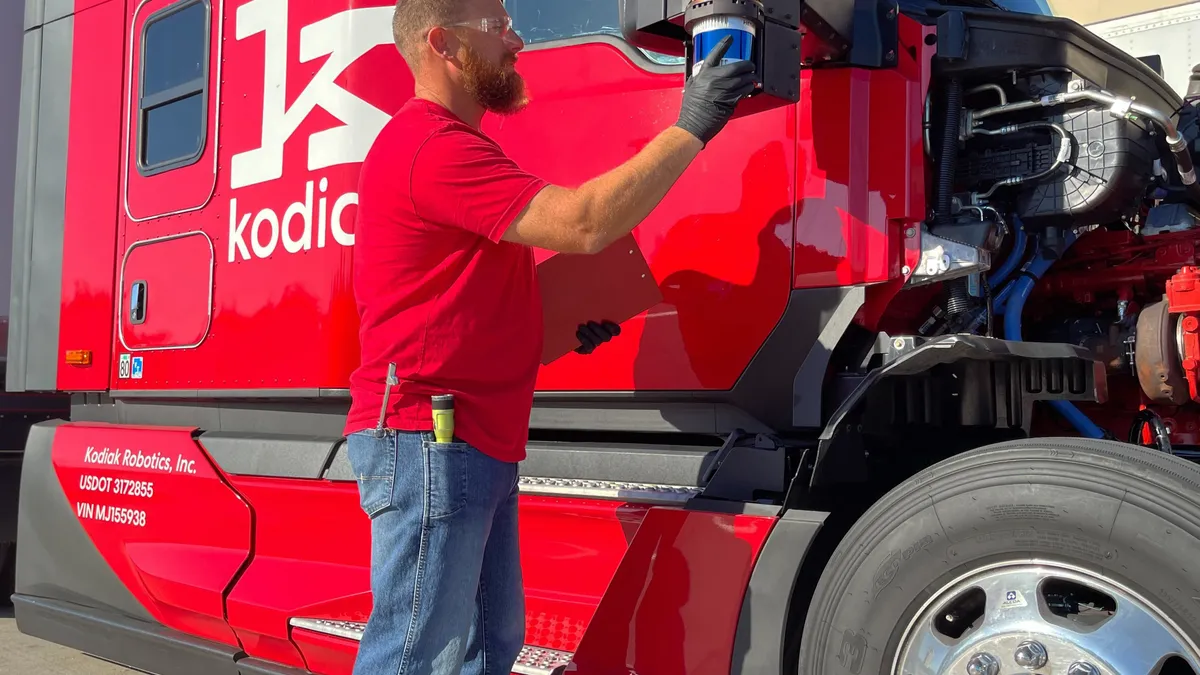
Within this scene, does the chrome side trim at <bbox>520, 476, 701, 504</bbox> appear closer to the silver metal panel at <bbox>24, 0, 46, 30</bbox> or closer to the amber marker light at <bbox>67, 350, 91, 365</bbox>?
the amber marker light at <bbox>67, 350, 91, 365</bbox>

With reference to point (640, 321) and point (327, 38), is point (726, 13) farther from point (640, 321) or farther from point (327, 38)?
point (327, 38)

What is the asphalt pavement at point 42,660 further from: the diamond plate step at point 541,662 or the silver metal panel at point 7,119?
the diamond plate step at point 541,662

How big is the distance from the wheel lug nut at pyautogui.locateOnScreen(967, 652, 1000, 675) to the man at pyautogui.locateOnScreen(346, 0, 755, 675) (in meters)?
0.99

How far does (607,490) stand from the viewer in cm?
271

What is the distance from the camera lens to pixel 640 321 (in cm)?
286

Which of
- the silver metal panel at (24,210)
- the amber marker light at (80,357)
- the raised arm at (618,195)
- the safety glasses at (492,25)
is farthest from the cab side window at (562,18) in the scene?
the silver metal panel at (24,210)

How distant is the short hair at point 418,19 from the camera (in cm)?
214

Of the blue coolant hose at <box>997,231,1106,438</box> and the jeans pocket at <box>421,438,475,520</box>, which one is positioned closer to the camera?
the jeans pocket at <box>421,438,475,520</box>

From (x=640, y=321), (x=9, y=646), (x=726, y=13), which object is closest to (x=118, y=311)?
(x=9, y=646)

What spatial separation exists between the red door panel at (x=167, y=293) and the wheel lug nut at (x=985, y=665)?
9.11 feet

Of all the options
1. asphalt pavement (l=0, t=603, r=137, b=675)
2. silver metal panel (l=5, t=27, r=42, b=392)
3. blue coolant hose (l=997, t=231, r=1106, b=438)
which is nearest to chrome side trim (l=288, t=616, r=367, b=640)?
asphalt pavement (l=0, t=603, r=137, b=675)

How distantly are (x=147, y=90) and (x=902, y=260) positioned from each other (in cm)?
295

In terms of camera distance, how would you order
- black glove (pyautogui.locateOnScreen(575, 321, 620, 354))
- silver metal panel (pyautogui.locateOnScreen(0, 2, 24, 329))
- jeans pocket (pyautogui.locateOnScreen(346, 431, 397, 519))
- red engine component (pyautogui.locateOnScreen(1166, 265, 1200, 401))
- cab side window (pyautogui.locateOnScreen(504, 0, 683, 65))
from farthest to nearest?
silver metal panel (pyautogui.locateOnScreen(0, 2, 24, 329))
cab side window (pyautogui.locateOnScreen(504, 0, 683, 65))
black glove (pyautogui.locateOnScreen(575, 321, 620, 354))
red engine component (pyautogui.locateOnScreen(1166, 265, 1200, 401))
jeans pocket (pyautogui.locateOnScreen(346, 431, 397, 519))

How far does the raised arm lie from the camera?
1.94 meters
